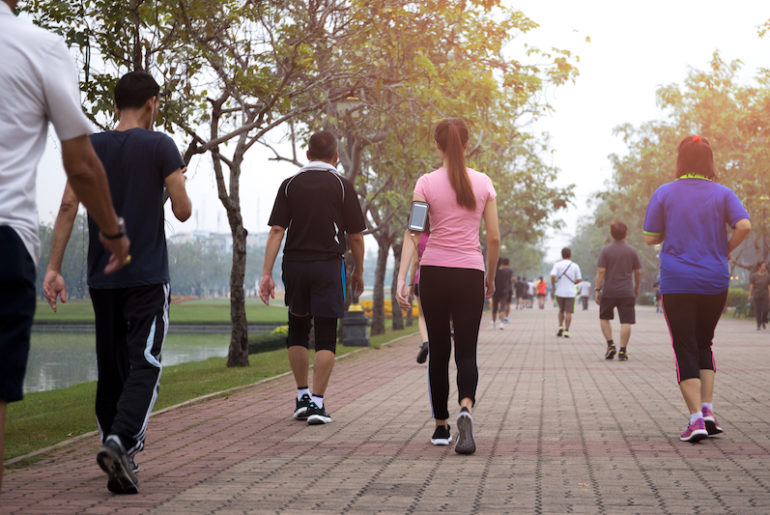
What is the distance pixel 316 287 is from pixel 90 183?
13.6ft

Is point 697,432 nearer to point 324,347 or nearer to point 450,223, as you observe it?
point 450,223

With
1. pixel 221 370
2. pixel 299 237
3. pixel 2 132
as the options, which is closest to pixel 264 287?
pixel 299 237

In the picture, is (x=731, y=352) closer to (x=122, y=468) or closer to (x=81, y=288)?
(x=81, y=288)

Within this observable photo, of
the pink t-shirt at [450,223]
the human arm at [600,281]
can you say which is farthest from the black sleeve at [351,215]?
the human arm at [600,281]

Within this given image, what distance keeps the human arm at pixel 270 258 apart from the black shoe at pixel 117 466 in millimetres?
2770

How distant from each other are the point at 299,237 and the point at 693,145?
2914 millimetres

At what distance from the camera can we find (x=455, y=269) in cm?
591

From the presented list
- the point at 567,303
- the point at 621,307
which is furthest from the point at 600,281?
the point at 567,303

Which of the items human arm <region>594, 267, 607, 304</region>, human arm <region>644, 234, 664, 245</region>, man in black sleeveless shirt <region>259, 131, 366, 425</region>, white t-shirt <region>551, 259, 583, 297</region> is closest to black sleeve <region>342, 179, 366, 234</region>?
man in black sleeveless shirt <region>259, 131, 366, 425</region>

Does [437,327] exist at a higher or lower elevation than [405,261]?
lower

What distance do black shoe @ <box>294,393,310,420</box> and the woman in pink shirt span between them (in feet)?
5.20

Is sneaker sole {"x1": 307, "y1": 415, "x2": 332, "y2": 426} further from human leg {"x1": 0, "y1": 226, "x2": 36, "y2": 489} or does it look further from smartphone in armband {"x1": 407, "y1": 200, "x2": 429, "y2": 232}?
human leg {"x1": 0, "y1": 226, "x2": 36, "y2": 489}

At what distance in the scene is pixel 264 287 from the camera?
23.9ft

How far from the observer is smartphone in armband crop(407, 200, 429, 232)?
5.92 metres
